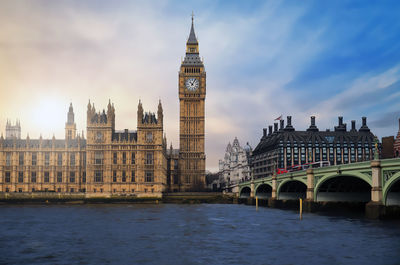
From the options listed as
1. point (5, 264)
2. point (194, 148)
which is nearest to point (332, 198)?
point (5, 264)

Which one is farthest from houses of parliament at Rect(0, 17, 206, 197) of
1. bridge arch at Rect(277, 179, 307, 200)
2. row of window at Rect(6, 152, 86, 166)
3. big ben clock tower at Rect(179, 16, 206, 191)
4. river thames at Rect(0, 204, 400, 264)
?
river thames at Rect(0, 204, 400, 264)

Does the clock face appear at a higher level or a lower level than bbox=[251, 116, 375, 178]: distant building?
higher

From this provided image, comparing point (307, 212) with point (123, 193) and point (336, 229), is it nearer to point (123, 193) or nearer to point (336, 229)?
point (336, 229)

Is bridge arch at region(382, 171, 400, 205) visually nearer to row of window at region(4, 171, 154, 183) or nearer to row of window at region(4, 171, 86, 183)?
row of window at region(4, 171, 154, 183)

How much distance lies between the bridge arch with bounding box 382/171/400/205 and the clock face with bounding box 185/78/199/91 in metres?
107

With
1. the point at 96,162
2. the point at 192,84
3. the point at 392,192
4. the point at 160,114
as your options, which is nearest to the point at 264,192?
the point at 160,114

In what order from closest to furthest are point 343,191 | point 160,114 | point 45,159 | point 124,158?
1. point 343,191
2. point 124,158
3. point 160,114
4. point 45,159

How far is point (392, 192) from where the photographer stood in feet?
187

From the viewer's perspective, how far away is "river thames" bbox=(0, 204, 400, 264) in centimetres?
3512

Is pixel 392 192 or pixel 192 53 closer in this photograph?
pixel 392 192

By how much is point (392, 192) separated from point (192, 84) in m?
109

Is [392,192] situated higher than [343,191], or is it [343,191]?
[392,192]

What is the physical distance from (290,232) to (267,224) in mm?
9564

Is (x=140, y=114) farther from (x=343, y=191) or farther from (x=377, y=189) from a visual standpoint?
(x=377, y=189)
